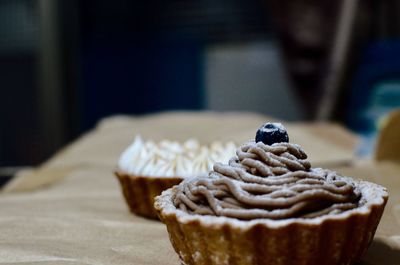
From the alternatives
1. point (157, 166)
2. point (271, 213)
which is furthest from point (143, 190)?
point (271, 213)

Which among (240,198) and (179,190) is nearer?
(240,198)

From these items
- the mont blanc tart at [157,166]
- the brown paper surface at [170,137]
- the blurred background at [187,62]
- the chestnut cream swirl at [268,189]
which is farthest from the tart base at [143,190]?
the blurred background at [187,62]

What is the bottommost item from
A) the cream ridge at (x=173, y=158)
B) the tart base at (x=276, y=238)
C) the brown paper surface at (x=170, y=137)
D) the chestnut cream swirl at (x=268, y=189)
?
the brown paper surface at (x=170, y=137)

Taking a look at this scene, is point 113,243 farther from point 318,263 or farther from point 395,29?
point 395,29

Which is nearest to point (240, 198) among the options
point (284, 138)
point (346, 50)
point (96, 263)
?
point (284, 138)

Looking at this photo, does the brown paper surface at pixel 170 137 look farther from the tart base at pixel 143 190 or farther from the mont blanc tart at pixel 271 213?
the mont blanc tart at pixel 271 213

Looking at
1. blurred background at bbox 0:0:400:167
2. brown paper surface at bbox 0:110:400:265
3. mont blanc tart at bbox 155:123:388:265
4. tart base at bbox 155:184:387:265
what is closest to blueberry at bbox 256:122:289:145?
mont blanc tart at bbox 155:123:388:265

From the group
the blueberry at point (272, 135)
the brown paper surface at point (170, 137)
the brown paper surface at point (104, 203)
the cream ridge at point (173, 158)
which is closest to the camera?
the blueberry at point (272, 135)
